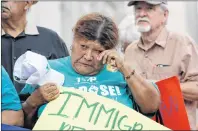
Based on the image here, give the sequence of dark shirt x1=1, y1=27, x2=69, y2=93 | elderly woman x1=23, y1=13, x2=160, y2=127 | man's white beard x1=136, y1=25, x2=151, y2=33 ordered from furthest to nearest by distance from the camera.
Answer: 1. man's white beard x1=136, y1=25, x2=151, y2=33
2. dark shirt x1=1, y1=27, x2=69, y2=93
3. elderly woman x1=23, y1=13, x2=160, y2=127

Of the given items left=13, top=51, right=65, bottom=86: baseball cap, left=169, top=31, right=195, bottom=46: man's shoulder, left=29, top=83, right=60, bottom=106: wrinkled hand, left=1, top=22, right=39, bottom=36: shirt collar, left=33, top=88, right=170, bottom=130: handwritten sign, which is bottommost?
left=33, top=88, right=170, bottom=130: handwritten sign

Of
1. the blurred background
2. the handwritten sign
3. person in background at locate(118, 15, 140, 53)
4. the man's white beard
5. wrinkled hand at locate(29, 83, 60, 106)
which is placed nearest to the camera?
the handwritten sign

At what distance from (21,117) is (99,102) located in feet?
1.27

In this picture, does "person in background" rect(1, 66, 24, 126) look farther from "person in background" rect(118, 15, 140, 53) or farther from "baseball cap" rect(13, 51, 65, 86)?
"person in background" rect(118, 15, 140, 53)

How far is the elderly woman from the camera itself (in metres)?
2.70

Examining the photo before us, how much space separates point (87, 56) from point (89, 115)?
16.3 inches

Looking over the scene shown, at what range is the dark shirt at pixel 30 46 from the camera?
3277 mm

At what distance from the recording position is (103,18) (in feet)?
9.34

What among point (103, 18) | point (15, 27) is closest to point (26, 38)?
point (15, 27)

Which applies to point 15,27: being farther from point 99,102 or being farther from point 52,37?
point 99,102

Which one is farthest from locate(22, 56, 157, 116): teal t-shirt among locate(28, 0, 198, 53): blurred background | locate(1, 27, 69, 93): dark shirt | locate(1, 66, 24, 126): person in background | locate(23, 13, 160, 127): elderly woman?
locate(28, 0, 198, 53): blurred background

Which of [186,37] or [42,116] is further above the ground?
[186,37]

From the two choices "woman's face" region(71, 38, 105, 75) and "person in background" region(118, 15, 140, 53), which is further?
"person in background" region(118, 15, 140, 53)

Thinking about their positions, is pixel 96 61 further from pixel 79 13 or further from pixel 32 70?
pixel 79 13
